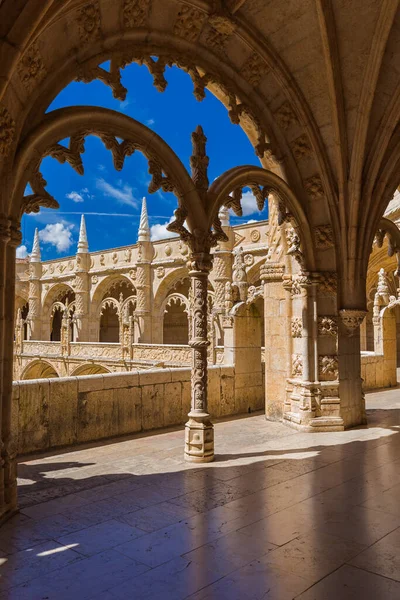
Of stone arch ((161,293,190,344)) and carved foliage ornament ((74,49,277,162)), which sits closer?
carved foliage ornament ((74,49,277,162))

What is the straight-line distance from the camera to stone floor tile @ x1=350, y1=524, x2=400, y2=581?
2.35 meters

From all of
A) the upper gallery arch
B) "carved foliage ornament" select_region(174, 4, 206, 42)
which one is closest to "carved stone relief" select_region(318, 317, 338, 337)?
the upper gallery arch

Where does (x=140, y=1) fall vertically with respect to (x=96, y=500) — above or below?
above

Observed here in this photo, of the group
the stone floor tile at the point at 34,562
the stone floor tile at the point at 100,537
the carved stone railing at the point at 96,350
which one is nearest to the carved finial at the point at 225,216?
the carved stone railing at the point at 96,350

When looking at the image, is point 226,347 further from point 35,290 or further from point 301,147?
point 35,290

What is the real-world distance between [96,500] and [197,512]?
78 centimetres

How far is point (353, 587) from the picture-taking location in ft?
7.22

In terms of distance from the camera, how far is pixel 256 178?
5316 mm

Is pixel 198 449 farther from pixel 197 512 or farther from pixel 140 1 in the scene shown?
pixel 140 1

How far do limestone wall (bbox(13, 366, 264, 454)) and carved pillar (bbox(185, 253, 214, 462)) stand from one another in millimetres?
1392

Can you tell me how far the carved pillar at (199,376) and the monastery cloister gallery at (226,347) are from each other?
20mm

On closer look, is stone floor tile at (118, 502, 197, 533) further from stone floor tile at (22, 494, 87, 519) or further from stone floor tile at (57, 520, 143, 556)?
stone floor tile at (22, 494, 87, 519)

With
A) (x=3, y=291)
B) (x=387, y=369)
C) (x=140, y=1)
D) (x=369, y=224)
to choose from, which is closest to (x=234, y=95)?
(x=140, y=1)

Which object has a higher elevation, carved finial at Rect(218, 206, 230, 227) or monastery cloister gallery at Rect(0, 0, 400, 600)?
carved finial at Rect(218, 206, 230, 227)
